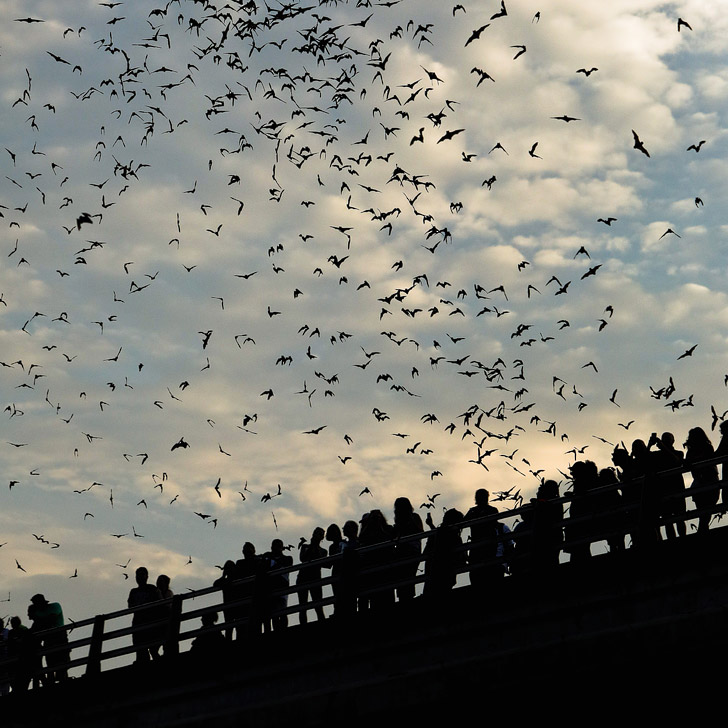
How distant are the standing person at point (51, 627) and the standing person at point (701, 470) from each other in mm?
10294

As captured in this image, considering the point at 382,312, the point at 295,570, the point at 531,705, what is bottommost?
the point at 531,705

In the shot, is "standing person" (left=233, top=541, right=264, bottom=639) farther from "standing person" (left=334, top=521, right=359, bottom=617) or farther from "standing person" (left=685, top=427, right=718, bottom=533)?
"standing person" (left=685, top=427, right=718, bottom=533)

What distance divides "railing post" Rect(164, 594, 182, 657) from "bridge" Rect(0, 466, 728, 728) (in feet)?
0.07

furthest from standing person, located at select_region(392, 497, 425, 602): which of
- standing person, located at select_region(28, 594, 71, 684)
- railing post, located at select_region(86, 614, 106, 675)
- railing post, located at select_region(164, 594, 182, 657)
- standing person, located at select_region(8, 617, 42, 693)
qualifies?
standing person, located at select_region(8, 617, 42, 693)

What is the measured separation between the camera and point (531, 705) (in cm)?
1183

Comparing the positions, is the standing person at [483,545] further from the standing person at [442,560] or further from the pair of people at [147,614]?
the pair of people at [147,614]

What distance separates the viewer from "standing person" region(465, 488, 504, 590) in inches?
510

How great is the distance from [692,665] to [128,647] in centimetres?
871

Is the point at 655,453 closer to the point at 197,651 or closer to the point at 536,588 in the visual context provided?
the point at 536,588

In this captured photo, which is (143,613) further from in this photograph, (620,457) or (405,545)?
(620,457)

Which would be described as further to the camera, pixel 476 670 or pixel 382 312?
pixel 382 312

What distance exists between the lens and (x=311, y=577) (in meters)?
14.8

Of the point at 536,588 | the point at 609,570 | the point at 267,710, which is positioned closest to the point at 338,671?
the point at 267,710

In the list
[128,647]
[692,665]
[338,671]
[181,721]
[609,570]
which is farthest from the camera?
[128,647]
